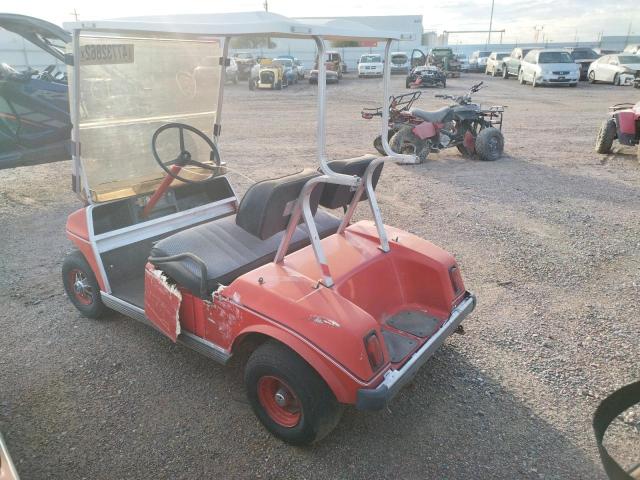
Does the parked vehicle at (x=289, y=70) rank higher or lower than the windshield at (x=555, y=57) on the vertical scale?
lower

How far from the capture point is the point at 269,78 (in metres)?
22.1

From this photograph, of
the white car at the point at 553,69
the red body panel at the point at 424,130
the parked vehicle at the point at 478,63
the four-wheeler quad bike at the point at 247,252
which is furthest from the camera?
the parked vehicle at the point at 478,63

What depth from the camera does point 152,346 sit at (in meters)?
3.39

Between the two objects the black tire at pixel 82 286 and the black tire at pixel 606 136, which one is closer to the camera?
the black tire at pixel 82 286

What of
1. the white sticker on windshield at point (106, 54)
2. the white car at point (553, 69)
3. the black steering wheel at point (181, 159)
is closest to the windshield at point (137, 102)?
the white sticker on windshield at point (106, 54)

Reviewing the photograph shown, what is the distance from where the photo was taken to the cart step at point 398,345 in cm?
259

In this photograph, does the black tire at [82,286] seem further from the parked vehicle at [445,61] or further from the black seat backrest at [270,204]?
the parked vehicle at [445,61]

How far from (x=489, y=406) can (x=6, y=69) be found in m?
7.39

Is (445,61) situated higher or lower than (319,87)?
higher

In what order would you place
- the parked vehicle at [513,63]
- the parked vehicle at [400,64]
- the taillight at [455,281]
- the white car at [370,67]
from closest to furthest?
the taillight at [455,281], the parked vehicle at [513,63], the white car at [370,67], the parked vehicle at [400,64]

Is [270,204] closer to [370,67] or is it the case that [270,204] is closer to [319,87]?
[319,87]

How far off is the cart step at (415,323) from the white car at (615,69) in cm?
2214

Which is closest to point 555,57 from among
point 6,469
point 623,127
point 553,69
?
point 553,69

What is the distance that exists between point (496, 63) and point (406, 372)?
28.8 metres
